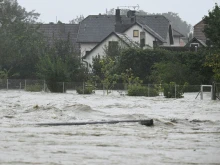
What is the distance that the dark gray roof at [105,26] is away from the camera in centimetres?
9988

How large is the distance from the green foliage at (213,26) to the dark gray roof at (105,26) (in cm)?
2999

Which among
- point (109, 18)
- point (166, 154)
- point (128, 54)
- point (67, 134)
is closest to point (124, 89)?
point (128, 54)

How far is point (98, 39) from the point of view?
9944cm

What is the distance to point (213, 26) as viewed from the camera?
66188 millimetres

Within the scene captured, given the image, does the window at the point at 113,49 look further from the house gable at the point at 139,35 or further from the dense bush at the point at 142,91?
the dense bush at the point at 142,91

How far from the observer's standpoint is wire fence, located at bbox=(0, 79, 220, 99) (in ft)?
169

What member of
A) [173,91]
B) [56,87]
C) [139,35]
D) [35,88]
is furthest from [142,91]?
[139,35]

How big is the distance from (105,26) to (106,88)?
4607 centimetres

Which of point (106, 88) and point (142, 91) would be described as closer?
point (142, 91)

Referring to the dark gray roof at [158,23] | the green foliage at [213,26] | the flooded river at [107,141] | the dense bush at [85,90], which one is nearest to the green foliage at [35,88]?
the dense bush at [85,90]

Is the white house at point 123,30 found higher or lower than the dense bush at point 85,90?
higher

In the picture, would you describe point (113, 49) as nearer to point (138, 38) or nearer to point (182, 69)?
point (138, 38)

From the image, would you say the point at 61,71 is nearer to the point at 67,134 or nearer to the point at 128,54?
the point at 128,54

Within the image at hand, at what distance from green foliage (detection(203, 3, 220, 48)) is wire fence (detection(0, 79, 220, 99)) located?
9930mm
